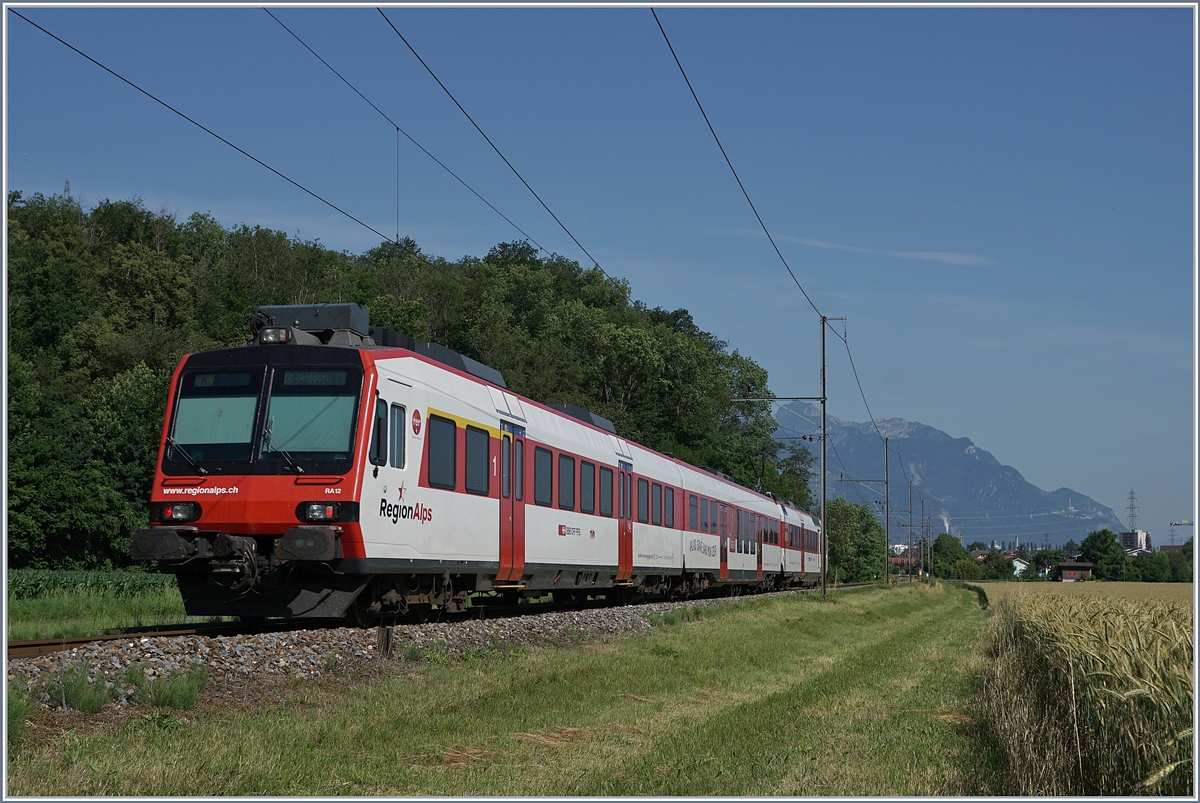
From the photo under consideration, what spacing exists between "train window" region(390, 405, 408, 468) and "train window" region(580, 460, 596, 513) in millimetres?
7794

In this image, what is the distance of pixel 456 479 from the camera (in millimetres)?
16109

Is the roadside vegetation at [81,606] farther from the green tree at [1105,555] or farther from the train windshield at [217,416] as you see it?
the green tree at [1105,555]

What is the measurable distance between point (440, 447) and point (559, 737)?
6.88m

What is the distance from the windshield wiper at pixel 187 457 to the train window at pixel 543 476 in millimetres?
6400

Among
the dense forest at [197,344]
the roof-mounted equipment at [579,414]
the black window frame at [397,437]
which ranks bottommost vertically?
the black window frame at [397,437]

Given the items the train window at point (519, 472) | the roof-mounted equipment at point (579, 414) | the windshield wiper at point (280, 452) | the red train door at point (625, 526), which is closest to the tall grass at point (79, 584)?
the red train door at point (625, 526)

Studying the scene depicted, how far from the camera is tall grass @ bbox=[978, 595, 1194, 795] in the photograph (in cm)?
571

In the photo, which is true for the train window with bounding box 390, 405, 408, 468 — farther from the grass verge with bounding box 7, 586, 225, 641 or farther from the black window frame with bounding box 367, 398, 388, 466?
the grass verge with bounding box 7, 586, 225, 641

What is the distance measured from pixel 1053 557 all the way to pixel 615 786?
203 meters

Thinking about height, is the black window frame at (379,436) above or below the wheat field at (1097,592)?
above

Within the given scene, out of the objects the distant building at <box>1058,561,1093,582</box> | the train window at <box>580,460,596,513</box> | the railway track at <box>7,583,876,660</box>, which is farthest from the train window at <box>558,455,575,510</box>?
the distant building at <box>1058,561,1093,582</box>

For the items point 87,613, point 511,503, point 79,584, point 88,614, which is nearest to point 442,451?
point 511,503

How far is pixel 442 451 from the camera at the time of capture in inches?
619

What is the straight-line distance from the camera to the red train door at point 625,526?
24.8 m
